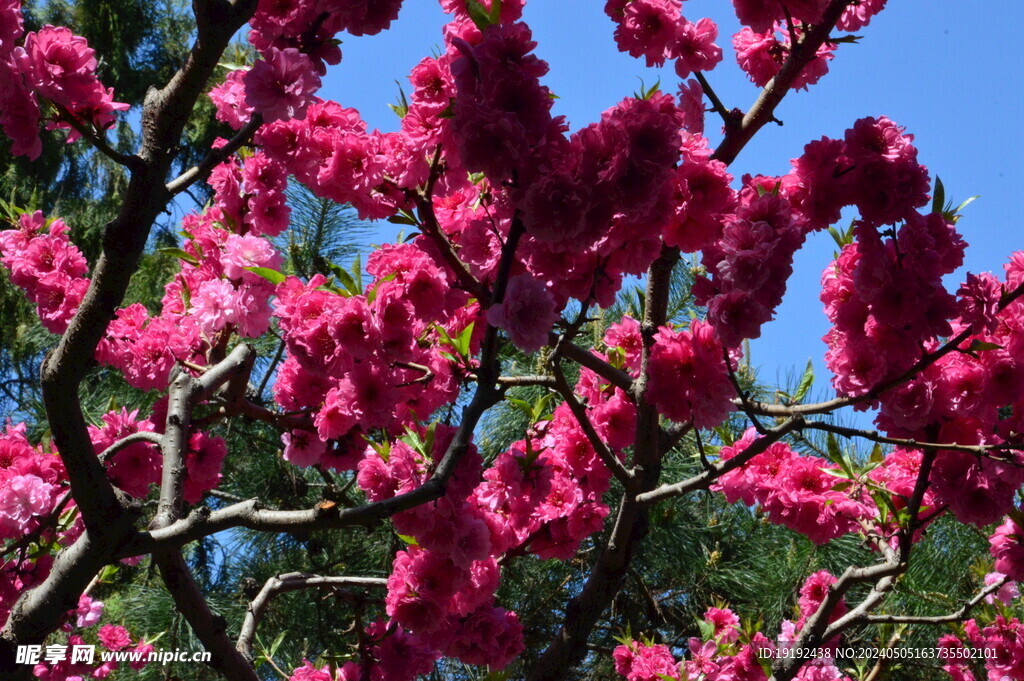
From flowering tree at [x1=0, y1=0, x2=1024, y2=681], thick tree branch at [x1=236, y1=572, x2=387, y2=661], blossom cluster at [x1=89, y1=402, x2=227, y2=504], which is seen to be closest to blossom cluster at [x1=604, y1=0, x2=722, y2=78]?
flowering tree at [x1=0, y1=0, x2=1024, y2=681]

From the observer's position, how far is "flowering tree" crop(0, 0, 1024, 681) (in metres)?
1.22

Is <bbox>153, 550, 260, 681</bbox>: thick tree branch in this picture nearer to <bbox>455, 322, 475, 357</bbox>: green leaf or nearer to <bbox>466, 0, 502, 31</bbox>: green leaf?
<bbox>455, 322, 475, 357</bbox>: green leaf

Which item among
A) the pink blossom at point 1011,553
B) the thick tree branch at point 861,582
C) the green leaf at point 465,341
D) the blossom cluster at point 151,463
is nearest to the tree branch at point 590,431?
the green leaf at point 465,341

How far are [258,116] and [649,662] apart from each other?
178 cm

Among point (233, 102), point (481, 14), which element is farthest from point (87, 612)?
point (481, 14)

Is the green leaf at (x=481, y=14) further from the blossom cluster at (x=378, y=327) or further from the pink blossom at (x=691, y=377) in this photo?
the pink blossom at (x=691, y=377)

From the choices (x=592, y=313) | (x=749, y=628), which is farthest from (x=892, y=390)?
(x=592, y=313)

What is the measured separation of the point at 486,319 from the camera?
3.90 feet

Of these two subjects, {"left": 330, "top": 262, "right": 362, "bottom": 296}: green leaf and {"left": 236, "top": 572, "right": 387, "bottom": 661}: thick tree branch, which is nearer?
{"left": 330, "top": 262, "right": 362, "bottom": 296}: green leaf

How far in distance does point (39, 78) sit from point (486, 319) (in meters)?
0.76

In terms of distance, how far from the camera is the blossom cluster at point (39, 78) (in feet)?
4.10

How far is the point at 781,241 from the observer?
4.26 feet

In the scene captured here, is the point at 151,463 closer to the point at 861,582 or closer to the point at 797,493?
the point at 797,493

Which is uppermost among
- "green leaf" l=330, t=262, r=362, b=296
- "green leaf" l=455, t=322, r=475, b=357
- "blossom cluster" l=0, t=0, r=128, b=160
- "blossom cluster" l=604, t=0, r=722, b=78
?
"blossom cluster" l=604, t=0, r=722, b=78
